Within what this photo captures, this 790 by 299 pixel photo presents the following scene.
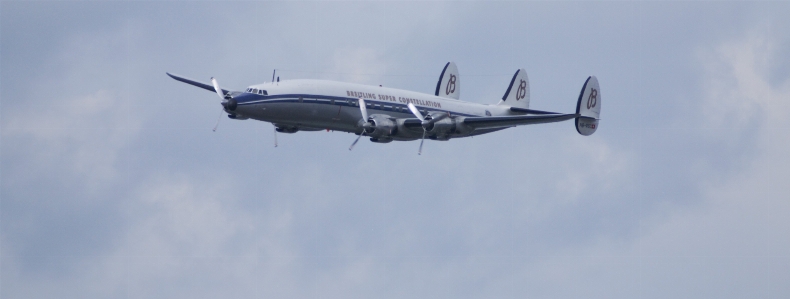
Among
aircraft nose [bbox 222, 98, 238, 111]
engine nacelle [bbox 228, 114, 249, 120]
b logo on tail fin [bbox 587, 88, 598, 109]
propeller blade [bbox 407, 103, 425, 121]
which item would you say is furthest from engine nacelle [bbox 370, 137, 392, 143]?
b logo on tail fin [bbox 587, 88, 598, 109]

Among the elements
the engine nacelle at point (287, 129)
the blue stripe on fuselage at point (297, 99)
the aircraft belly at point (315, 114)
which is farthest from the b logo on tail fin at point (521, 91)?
the engine nacelle at point (287, 129)

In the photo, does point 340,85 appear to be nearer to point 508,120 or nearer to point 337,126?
point 337,126

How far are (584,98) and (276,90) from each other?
51.1 ft

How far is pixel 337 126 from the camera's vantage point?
1930 inches

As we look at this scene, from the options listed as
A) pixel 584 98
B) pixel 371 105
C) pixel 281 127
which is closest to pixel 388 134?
pixel 371 105

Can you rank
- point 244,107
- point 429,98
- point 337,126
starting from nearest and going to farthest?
point 244,107 < point 337,126 < point 429,98

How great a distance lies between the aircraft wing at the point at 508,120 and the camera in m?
47.9

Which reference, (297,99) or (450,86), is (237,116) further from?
(450,86)

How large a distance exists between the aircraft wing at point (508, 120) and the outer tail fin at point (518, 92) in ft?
30.1

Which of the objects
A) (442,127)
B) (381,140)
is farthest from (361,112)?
(442,127)

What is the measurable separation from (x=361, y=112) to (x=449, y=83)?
36.1ft

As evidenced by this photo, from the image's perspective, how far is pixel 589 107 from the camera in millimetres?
54906

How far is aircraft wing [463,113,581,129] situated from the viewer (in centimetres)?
4788

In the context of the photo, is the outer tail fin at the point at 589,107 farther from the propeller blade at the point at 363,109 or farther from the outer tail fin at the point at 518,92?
the propeller blade at the point at 363,109
